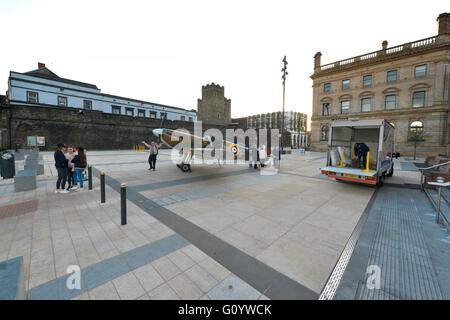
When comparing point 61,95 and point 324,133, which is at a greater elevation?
point 61,95

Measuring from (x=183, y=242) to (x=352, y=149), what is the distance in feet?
38.5

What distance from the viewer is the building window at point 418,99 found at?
26.1 metres

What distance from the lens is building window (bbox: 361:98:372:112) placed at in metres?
30.0

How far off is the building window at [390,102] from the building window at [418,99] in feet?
7.02

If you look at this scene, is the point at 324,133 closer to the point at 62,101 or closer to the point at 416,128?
the point at 416,128

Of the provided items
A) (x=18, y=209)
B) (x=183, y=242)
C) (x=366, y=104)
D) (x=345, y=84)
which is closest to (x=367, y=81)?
(x=345, y=84)

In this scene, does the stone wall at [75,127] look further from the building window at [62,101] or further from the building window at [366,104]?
the building window at [366,104]

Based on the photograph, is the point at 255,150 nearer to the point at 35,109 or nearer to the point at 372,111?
the point at 372,111

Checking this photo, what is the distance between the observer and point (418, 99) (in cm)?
2639

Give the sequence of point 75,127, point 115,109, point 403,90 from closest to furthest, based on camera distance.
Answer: point 403,90 → point 75,127 → point 115,109

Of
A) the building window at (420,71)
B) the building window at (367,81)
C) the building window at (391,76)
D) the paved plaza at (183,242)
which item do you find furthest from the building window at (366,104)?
the paved plaza at (183,242)

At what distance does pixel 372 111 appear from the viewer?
2939 cm
